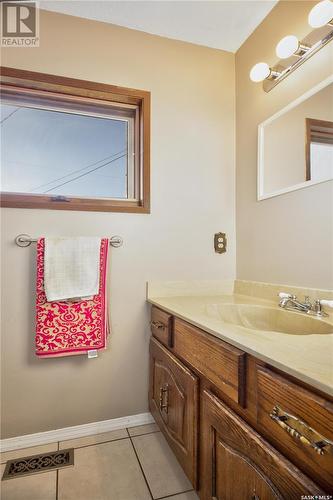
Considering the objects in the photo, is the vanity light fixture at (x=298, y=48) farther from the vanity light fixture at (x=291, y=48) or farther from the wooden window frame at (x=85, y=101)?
the wooden window frame at (x=85, y=101)

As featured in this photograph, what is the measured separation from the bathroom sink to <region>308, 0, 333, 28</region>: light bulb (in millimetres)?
1152

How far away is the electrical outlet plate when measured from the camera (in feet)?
5.90

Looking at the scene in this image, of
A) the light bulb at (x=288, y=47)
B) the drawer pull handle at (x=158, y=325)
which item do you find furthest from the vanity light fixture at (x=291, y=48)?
the drawer pull handle at (x=158, y=325)

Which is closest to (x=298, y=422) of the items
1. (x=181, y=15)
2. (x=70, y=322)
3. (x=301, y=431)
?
(x=301, y=431)

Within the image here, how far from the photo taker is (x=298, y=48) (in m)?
1.24

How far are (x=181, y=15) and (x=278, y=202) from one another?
3.83 ft

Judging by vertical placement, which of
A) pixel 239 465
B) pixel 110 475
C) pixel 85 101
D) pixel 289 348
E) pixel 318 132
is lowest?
pixel 110 475

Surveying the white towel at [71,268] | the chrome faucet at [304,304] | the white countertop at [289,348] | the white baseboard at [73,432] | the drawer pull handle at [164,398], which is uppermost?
the white towel at [71,268]

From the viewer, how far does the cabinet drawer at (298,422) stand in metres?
0.53

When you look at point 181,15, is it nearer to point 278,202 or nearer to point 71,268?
point 278,202

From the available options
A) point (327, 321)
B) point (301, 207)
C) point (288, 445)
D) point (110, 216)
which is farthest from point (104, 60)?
point (288, 445)

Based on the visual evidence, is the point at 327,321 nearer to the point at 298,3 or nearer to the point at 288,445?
the point at 288,445

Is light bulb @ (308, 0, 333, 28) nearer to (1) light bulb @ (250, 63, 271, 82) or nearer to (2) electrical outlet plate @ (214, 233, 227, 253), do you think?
(1) light bulb @ (250, 63, 271, 82)

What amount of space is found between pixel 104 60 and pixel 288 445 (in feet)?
6.27
